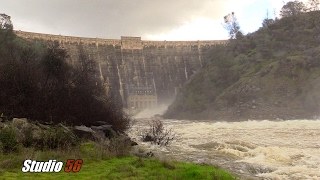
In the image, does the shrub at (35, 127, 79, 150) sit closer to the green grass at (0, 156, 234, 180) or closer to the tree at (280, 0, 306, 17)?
the green grass at (0, 156, 234, 180)

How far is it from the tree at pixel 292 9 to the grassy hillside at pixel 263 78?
7.41 m

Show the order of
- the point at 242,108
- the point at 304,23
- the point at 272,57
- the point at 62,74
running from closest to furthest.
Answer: the point at 62,74 → the point at 242,108 → the point at 272,57 → the point at 304,23

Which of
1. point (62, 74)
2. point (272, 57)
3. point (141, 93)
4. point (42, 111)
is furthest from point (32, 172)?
point (141, 93)

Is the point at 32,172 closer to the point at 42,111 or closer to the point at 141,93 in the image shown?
the point at 42,111

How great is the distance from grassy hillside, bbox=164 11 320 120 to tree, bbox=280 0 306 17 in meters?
7.41

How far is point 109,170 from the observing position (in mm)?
8805

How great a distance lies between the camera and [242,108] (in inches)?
1895

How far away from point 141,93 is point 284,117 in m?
57.7

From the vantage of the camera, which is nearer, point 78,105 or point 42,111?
point 42,111

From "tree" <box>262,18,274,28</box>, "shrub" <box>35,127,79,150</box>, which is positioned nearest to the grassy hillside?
"tree" <box>262,18,274,28</box>

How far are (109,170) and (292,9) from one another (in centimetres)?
8220

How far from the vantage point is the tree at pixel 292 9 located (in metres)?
76.3

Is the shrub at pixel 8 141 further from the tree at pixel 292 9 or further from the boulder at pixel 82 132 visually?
the tree at pixel 292 9

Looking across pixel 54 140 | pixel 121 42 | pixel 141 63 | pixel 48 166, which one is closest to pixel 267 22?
pixel 141 63
